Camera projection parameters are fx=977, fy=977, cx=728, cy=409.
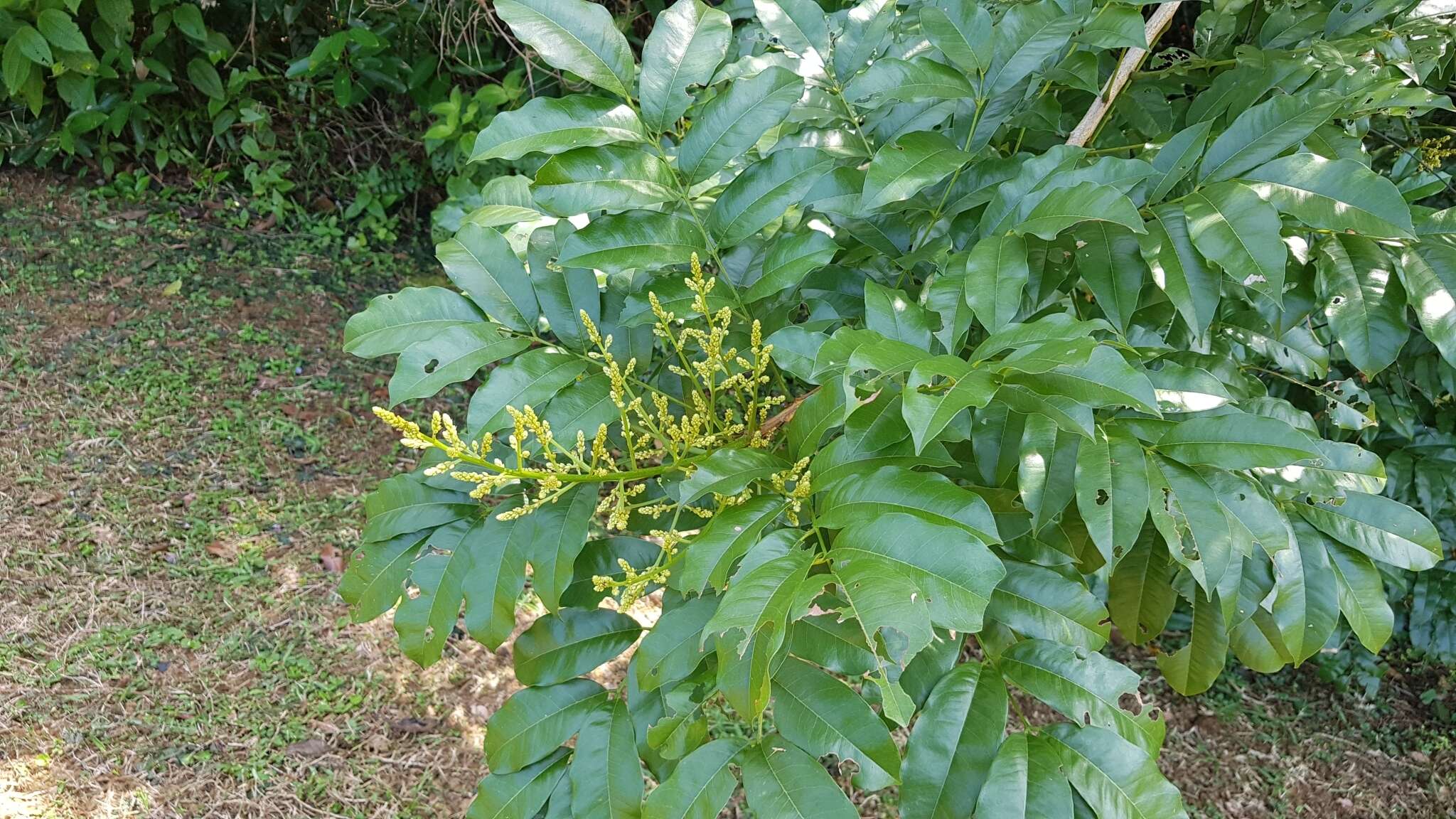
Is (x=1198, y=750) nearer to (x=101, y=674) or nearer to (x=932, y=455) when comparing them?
(x=932, y=455)

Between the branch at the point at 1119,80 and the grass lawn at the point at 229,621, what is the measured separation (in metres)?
2.01

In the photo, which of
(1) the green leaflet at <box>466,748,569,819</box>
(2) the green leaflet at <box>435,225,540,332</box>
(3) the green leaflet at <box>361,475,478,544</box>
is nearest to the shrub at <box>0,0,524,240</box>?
(2) the green leaflet at <box>435,225,540,332</box>

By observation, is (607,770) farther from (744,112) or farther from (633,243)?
(744,112)

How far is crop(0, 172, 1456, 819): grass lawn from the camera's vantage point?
7.59ft

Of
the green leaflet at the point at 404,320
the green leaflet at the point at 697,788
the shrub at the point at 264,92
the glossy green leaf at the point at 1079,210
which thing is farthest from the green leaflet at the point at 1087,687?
the shrub at the point at 264,92

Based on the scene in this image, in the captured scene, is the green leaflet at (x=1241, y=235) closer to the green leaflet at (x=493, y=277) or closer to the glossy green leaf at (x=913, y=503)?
the glossy green leaf at (x=913, y=503)

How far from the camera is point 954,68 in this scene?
1178mm

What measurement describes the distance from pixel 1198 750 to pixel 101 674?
2.99m

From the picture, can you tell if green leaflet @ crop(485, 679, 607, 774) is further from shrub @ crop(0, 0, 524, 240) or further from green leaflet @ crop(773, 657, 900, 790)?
shrub @ crop(0, 0, 524, 240)

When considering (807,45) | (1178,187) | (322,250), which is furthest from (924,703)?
(322,250)

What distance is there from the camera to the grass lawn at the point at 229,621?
2314 mm

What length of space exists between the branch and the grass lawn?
2.01m

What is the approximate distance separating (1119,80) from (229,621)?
2.54 metres

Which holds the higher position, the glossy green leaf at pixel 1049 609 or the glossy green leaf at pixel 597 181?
the glossy green leaf at pixel 597 181
